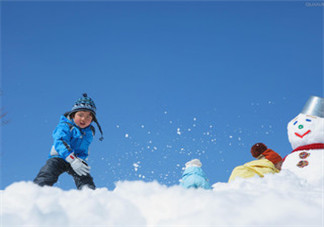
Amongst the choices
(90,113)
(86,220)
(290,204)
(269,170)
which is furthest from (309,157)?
(86,220)

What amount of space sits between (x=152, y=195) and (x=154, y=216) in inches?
10.2

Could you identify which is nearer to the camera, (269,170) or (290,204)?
(290,204)

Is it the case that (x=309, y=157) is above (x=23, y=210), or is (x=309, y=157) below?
above

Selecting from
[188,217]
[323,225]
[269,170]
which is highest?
[269,170]

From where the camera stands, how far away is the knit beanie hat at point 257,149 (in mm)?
5516

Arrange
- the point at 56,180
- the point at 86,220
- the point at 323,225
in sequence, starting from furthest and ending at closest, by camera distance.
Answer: the point at 56,180 < the point at 86,220 < the point at 323,225

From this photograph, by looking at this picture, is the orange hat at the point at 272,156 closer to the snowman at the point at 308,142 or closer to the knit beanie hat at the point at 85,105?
the snowman at the point at 308,142

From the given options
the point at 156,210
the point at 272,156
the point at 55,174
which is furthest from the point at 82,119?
the point at 156,210

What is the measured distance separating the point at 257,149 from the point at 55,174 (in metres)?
3.34

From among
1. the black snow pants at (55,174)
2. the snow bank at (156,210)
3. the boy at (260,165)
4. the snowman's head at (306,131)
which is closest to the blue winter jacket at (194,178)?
the boy at (260,165)

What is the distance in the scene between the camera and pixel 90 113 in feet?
16.9

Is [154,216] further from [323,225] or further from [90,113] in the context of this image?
[90,113]

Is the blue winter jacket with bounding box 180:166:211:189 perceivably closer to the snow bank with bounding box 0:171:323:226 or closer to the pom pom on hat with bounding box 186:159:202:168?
the pom pom on hat with bounding box 186:159:202:168

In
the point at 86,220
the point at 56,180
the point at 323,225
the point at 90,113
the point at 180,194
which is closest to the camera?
the point at 323,225
